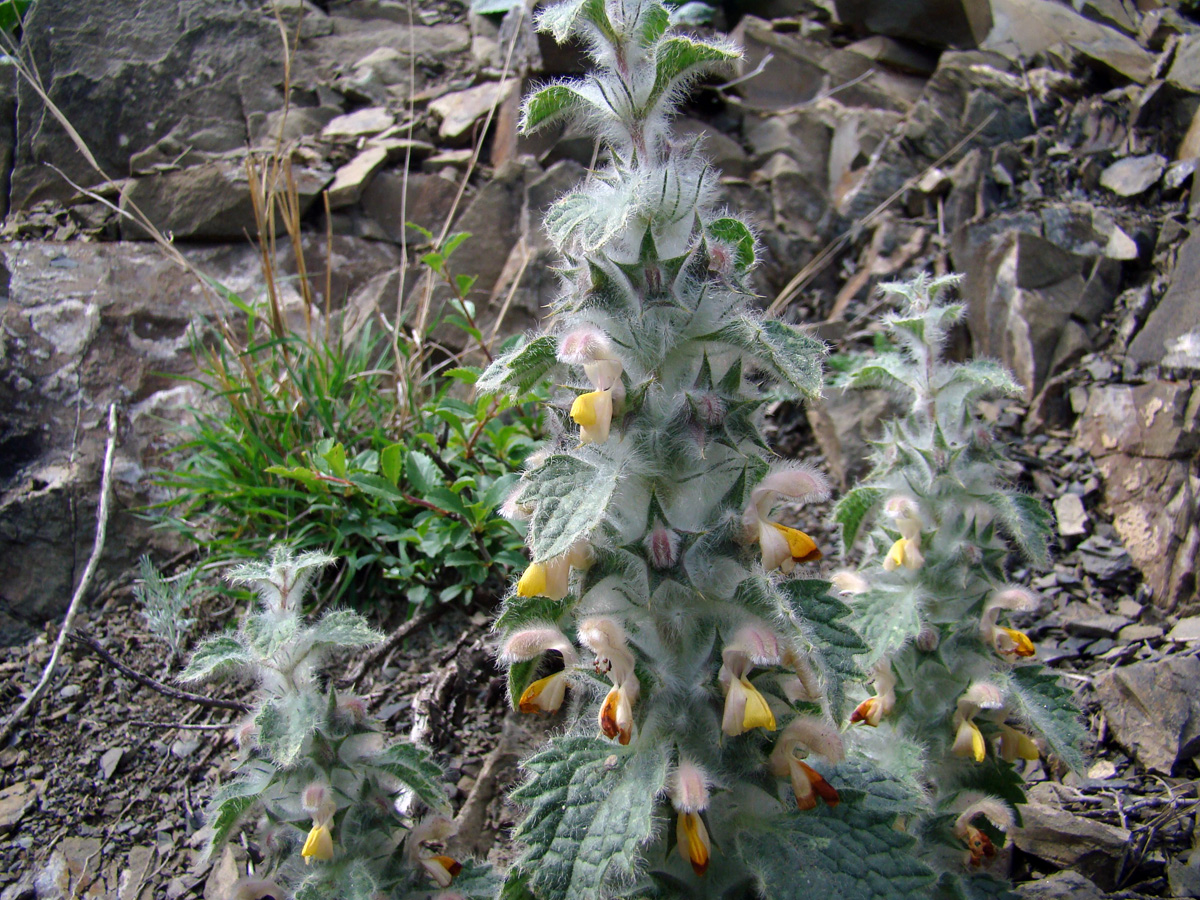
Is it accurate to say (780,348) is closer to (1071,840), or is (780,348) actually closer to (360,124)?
(1071,840)

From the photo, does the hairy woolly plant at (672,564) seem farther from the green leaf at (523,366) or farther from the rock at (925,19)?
the rock at (925,19)

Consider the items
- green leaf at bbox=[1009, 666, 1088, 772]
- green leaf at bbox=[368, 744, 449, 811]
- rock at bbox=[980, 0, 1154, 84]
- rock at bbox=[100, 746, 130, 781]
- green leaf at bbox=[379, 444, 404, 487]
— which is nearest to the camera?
green leaf at bbox=[368, 744, 449, 811]

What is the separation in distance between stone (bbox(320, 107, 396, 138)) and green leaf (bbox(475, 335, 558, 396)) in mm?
3737

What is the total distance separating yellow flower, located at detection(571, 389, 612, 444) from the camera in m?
1.12

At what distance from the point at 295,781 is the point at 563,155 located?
3625 millimetres

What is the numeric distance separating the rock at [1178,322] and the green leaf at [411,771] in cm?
303

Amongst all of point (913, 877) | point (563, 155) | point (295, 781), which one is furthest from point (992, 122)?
point (295, 781)

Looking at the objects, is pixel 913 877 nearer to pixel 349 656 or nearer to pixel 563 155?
pixel 349 656

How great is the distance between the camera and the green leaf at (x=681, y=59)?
116 cm

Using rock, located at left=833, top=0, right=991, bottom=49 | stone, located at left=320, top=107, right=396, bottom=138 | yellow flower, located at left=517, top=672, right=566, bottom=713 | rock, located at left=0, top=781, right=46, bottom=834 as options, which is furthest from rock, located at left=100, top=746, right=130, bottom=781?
rock, located at left=833, top=0, right=991, bottom=49

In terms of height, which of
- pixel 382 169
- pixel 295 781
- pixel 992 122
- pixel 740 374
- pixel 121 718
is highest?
pixel 740 374

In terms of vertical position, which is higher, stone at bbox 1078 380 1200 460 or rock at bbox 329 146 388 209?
stone at bbox 1078 380 1200 460

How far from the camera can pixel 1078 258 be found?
11.2 ft

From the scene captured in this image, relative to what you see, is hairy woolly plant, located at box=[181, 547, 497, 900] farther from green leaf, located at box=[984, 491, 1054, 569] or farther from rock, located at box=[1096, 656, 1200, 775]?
rock, located at box=[1096, 656, 1200, 775]
